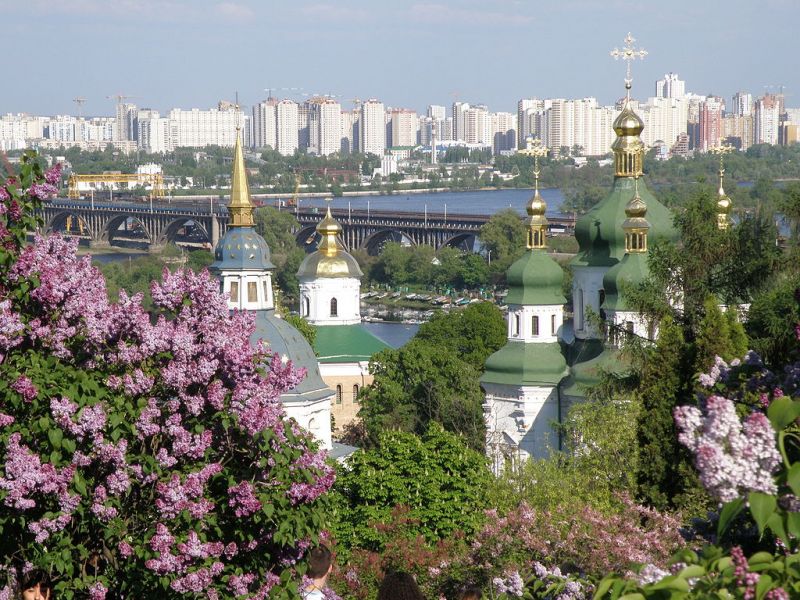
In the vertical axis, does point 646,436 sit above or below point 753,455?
below

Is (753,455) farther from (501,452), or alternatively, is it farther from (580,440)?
(501,452)

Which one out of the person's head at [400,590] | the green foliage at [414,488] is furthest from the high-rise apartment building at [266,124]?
the person's head at [400,590]

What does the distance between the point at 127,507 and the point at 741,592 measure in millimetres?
3517

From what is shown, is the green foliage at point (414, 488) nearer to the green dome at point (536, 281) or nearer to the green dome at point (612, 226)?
the green dome at point (536, 281)

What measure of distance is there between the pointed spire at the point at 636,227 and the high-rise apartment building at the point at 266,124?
150 meters

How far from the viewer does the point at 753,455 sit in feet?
10.5

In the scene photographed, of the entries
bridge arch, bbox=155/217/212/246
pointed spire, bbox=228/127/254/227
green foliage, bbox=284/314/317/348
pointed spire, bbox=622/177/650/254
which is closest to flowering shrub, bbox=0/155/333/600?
pointed spire, bbox=622/177/650/254

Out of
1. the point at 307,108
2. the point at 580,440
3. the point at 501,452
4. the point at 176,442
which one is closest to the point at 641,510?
the point at 176,442

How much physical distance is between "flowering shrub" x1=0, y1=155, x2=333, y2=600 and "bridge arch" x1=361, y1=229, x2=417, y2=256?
196 ft

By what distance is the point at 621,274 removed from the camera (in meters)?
17.9

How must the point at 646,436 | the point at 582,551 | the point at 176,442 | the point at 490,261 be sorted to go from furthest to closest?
the point at 490,261, the point at 646,436, the point at 582,551, the point at 176,442

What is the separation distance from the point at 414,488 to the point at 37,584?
790 cm

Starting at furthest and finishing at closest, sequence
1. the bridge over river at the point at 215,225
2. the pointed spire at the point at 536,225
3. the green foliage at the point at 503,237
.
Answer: the bridge over river at the point at 215,225 < the green foliage at the point at 503,237 < the pointed spire at the point at 536,225

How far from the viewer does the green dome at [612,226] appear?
62.7 ft
